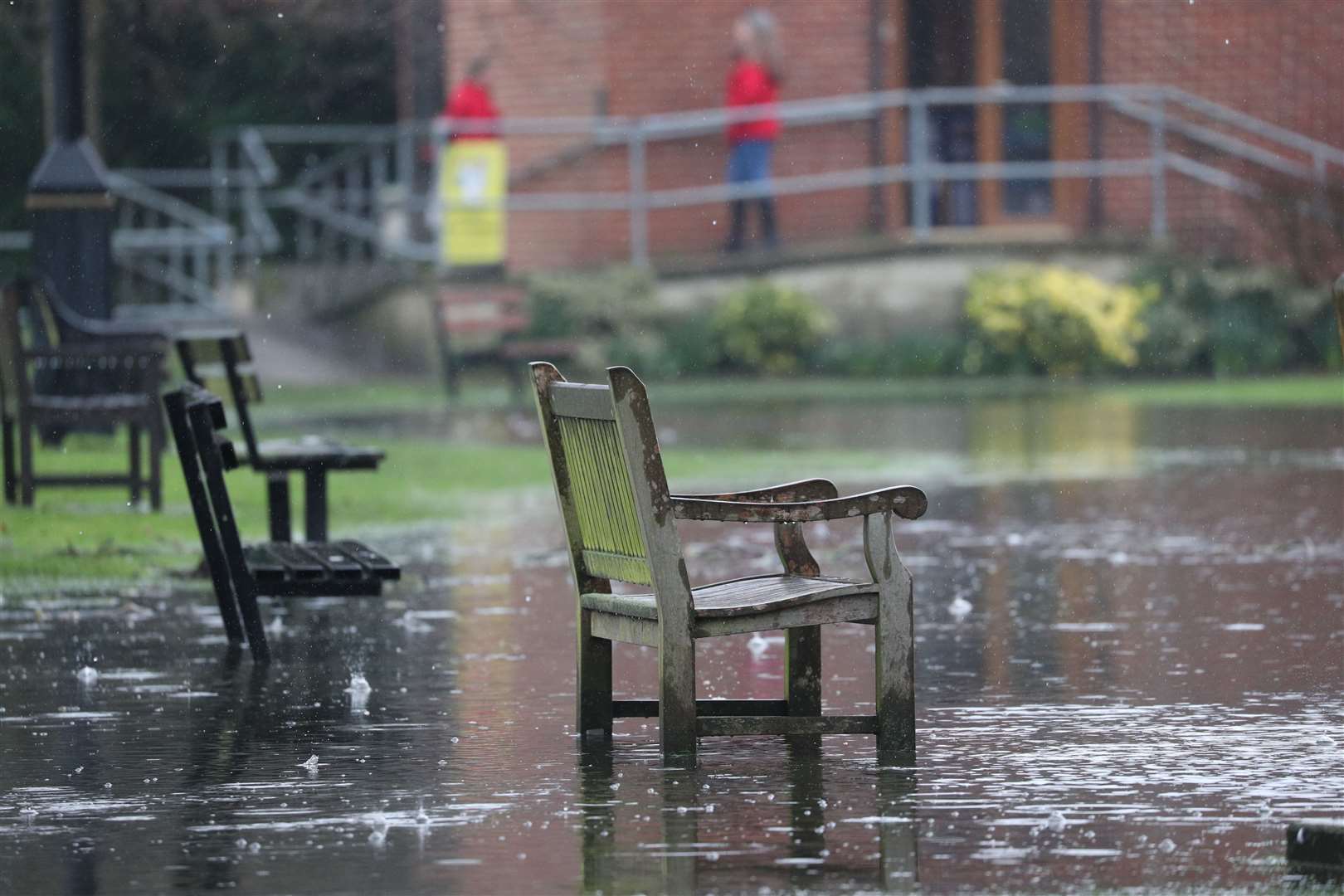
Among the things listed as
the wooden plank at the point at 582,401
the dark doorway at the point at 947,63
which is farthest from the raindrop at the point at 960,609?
the dark doorway at the point at 947,63

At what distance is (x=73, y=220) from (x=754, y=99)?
12.1 metres

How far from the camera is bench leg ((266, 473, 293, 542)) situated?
1127cm

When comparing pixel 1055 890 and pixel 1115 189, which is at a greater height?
pixel 1115 189

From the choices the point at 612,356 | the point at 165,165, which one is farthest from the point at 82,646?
the point at 165,165

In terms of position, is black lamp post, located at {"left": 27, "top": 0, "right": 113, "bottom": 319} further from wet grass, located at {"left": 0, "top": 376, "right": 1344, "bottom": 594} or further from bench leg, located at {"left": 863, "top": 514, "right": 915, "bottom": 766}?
bench leg, located at {"left": 863, "top": 514, "right": 915, "bottom": 766}

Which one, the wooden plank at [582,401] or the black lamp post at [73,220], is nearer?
the wooden plank at [582,401]

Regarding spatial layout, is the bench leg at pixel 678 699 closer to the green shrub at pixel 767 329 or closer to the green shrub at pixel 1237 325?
the green shrub at pixel 1237 325

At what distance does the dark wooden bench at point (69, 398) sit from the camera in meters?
14.1

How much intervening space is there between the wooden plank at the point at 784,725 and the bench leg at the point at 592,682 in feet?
1.55

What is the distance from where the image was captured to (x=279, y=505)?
11.3 metres

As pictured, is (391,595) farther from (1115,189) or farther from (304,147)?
(304,147)

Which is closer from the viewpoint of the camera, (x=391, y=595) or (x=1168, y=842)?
(x=1168, y=842)

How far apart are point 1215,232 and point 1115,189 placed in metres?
1.44

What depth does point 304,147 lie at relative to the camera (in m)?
35.7
